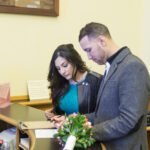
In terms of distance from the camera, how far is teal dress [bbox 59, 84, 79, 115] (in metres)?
2.05

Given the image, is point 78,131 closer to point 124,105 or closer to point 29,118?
point 124,105

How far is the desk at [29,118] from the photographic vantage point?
4.77 ft

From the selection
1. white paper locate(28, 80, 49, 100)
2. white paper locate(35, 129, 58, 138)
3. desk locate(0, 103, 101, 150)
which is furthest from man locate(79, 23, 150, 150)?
white paper locate(28, 80, 49, 100)

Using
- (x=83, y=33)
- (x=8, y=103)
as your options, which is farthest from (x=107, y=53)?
(x=8, y=103)

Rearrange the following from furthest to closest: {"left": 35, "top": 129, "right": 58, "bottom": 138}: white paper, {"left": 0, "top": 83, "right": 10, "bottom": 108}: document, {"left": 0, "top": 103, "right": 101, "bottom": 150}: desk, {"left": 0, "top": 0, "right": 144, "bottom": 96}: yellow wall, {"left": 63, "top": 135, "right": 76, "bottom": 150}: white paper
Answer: {"left": 0, "top": 0, "right": 144, "bottom": 96}: yellow wall, {"left": 0, "top": 83, "right": 10, "bottom": 108}: document, {"left": 35, "top": 129, "right": 58, "bottom": 138}: white paper, {"left": 0, "top": 103, "right": 101, "bottom": 150}: desk, {"left": 63, "top": 135, "right": 76, "bottom": 150}: white paper

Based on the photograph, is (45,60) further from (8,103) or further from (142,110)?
(142,110)

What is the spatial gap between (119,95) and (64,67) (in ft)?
2.46

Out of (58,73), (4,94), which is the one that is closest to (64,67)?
(58,73)

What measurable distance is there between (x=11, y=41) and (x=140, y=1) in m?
1.94

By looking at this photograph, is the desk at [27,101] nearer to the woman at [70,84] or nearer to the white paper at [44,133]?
the woman at [70,84]

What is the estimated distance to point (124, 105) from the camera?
133cm

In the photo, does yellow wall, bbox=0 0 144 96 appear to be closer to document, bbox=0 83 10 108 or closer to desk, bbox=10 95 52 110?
desk, bbox=10 95 52 110

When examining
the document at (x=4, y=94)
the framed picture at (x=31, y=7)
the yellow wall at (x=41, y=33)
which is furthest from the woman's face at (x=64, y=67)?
the framed picture at (x=31, y=7)

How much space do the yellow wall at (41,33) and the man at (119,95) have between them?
1.50 meters
